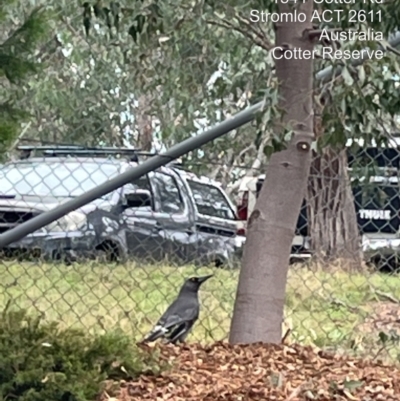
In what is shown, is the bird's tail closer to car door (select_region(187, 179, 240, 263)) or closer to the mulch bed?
the mulch bed

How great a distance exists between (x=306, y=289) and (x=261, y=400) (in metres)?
2.87

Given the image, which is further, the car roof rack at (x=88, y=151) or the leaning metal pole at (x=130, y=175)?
the car roof rack at (x=88, y=151)

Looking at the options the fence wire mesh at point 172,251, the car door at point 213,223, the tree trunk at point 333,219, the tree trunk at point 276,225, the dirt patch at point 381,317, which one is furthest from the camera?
the tree trunk at point 333,219

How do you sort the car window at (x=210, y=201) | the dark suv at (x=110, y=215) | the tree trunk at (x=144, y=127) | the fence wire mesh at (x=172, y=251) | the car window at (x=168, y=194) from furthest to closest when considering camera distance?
the tree trunk at (x=144, y=127), the car window at (x=210, y=201), the car window at (x=168, y=194), the dark suv at (x=110, y=215), the fence wire mesh at (x=172, y=251)

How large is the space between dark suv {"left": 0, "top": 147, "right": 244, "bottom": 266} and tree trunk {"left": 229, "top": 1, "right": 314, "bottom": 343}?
60.1 inches

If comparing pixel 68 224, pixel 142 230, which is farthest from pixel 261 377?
pixel 142 230

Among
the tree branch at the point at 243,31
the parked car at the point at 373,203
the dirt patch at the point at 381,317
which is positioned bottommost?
the dirt patch at the point at 381,317

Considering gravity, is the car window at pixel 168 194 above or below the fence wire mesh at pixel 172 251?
above

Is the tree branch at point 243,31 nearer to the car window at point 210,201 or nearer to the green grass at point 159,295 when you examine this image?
the green grass at point 159,295

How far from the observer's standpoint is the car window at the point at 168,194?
6238 millimetres

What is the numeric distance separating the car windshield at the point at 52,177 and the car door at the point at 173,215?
0.41m

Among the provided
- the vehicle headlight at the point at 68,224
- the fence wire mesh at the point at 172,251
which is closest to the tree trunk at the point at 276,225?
the fence wire mesh at the point at 172,251

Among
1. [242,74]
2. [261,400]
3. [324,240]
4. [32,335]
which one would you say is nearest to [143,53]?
[242,74]

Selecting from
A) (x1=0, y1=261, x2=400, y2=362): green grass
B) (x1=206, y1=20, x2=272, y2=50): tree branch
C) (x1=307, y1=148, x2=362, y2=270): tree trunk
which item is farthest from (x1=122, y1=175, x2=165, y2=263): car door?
(x1=206, y1=20, x2=272, y2=50): tree branch
